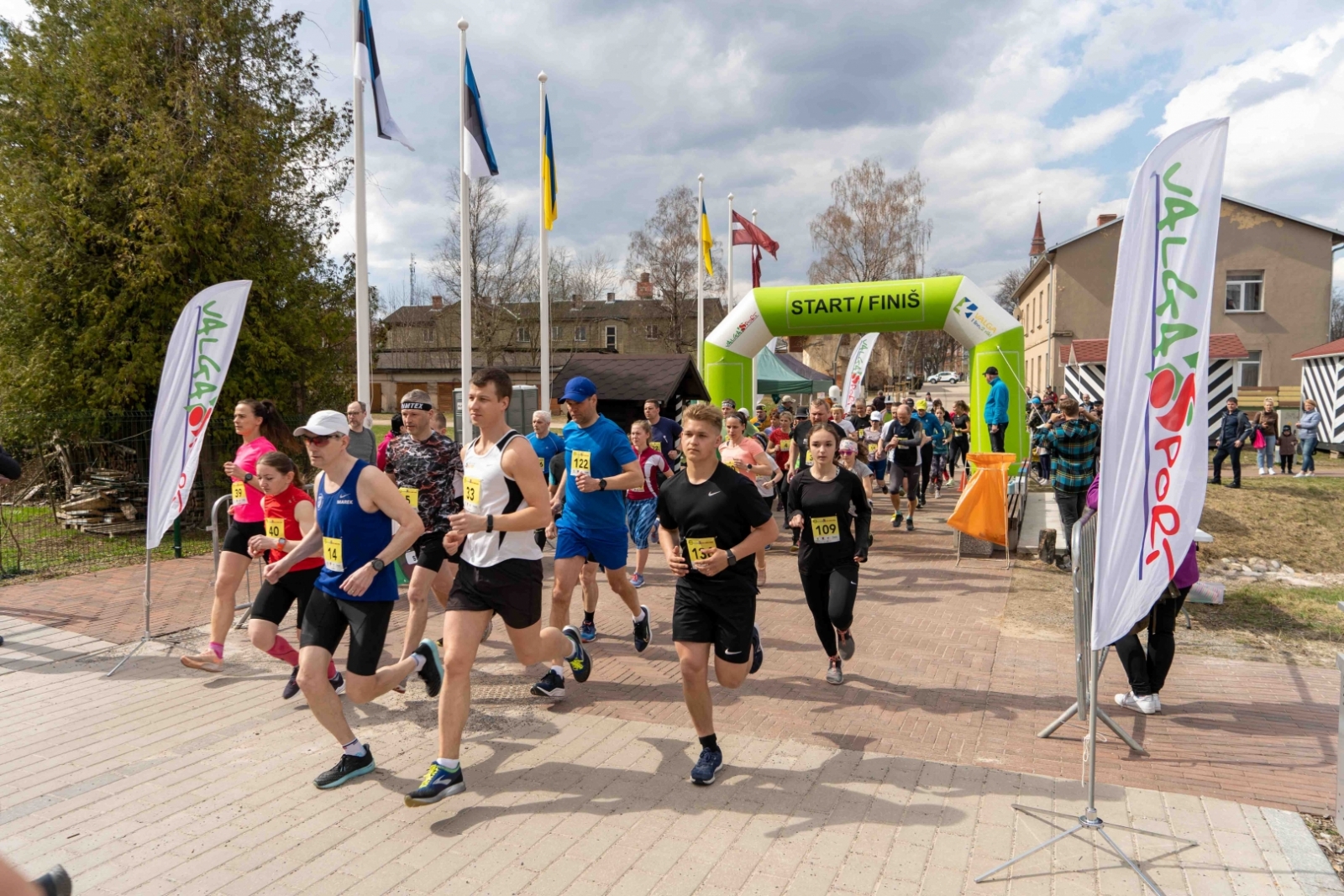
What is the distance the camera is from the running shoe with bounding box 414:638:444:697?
15.7 ft

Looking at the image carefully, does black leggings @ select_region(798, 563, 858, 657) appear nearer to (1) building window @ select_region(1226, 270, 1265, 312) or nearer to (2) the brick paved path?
(2) the brick paved path

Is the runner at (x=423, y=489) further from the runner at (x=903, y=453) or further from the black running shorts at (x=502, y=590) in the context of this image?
the runner at (x=903, y=453)

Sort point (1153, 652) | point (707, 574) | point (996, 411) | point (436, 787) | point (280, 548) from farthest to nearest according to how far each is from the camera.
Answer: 1. point (996, 411)
2. point (1153, 652)
3. point (280, 548)
4. point (707, 574)
5. point (436, 787)

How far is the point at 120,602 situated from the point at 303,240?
9.32 m

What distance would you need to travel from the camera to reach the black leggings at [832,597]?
5355 millimetres

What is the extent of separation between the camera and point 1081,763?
171 inches

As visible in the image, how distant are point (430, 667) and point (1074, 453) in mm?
7097

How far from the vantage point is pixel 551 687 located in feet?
17.2

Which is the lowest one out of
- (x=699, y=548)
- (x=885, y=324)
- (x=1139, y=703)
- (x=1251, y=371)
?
(x=1139, y=703)

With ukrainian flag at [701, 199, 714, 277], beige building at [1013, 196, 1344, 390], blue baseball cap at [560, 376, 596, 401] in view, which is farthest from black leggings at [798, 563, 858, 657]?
beige building at [1013, 196, 1344, 390]

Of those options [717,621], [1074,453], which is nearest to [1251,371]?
[1074,453]

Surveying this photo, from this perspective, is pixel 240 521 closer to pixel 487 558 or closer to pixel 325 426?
pixel 325 426

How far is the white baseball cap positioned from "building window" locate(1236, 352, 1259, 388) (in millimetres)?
33897

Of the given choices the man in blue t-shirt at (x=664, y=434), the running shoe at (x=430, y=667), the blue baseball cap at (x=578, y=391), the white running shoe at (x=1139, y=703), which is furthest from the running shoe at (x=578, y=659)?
the man in blue t-shirt at (x=664, y=434)
